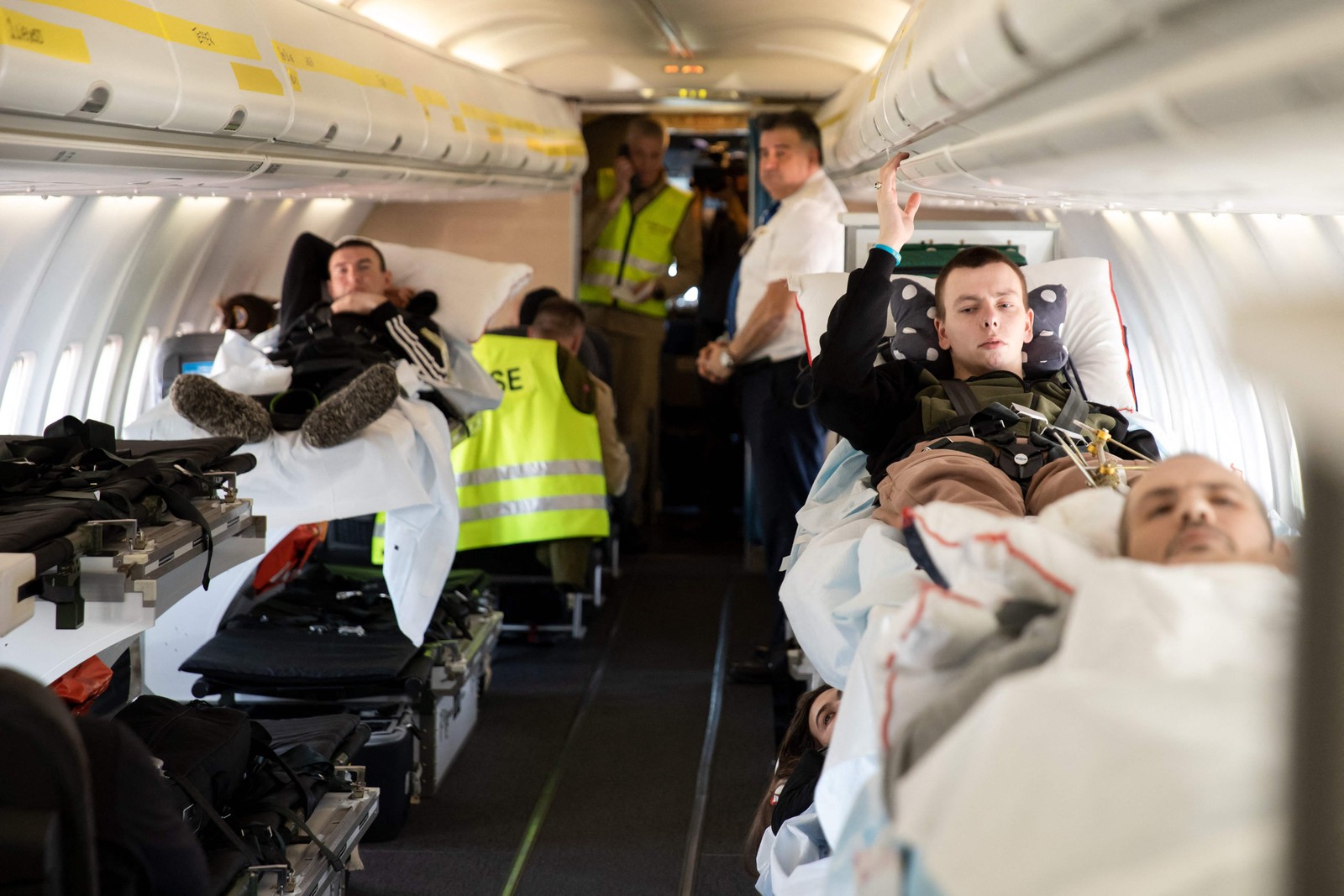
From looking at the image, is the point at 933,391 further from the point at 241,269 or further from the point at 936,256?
the point at 241,269

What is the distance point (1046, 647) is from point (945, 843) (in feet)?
1.10

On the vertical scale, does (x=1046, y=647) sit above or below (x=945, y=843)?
above

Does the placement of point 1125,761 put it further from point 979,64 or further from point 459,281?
point 459,281

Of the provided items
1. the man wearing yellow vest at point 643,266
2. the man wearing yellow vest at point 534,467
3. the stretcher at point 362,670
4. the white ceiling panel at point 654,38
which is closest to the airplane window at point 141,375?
the man wearing yellow vest at point 534,467

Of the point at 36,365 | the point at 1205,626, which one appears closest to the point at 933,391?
the point at 1205,626

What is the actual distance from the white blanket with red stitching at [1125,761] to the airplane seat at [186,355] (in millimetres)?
4960

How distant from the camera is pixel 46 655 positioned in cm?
238

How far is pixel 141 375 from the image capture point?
20.4 feet

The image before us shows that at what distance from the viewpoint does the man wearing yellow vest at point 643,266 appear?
349 inches

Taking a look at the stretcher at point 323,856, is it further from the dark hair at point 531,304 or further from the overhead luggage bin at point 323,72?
the dark hair at point 531,304

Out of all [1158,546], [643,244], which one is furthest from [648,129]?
[1158,546]

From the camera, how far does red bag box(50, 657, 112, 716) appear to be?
281cm

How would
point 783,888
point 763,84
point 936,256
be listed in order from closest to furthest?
point 783,888, point 936,256, point 763,84

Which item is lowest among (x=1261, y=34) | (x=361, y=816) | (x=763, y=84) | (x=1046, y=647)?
(x=361, y=816)
